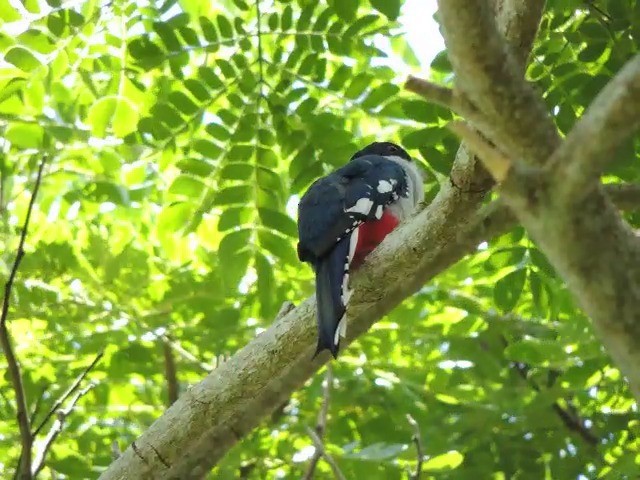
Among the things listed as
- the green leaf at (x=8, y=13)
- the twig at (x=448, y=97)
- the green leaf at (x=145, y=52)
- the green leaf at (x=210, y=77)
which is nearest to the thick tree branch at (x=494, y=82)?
A: the twig at (x=448, y=97)

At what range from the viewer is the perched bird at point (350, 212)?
9.41 feet

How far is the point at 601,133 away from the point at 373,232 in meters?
2.33

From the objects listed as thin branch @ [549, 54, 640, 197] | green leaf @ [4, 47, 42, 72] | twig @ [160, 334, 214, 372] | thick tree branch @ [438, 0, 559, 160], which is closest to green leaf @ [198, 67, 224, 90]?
green leaf @ [4, 47, 42, 72]

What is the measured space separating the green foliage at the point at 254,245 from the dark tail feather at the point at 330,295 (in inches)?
21.8

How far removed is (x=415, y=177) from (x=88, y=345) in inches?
65.1

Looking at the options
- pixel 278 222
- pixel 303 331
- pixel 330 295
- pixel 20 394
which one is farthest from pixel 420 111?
pixel 20 394

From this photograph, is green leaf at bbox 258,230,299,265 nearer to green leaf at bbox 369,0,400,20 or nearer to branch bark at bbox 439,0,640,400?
green leaf at bbox 369,0,400,20

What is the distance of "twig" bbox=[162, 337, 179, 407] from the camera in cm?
392

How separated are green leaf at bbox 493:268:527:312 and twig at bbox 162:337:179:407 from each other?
60.3 inches

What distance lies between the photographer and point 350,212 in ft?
10.6

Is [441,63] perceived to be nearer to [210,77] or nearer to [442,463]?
[210,77]

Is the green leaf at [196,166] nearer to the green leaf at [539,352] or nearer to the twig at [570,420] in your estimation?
the green leaf at [539,352]

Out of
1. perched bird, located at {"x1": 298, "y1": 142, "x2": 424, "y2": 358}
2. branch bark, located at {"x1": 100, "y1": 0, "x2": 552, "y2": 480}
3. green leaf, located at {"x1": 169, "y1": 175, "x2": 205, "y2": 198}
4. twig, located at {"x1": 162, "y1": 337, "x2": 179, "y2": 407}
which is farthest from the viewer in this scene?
twig, located at {"x1": 162, "y1": 337, "x2": 179, "y2": 407}

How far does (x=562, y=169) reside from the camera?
3.35 feet
